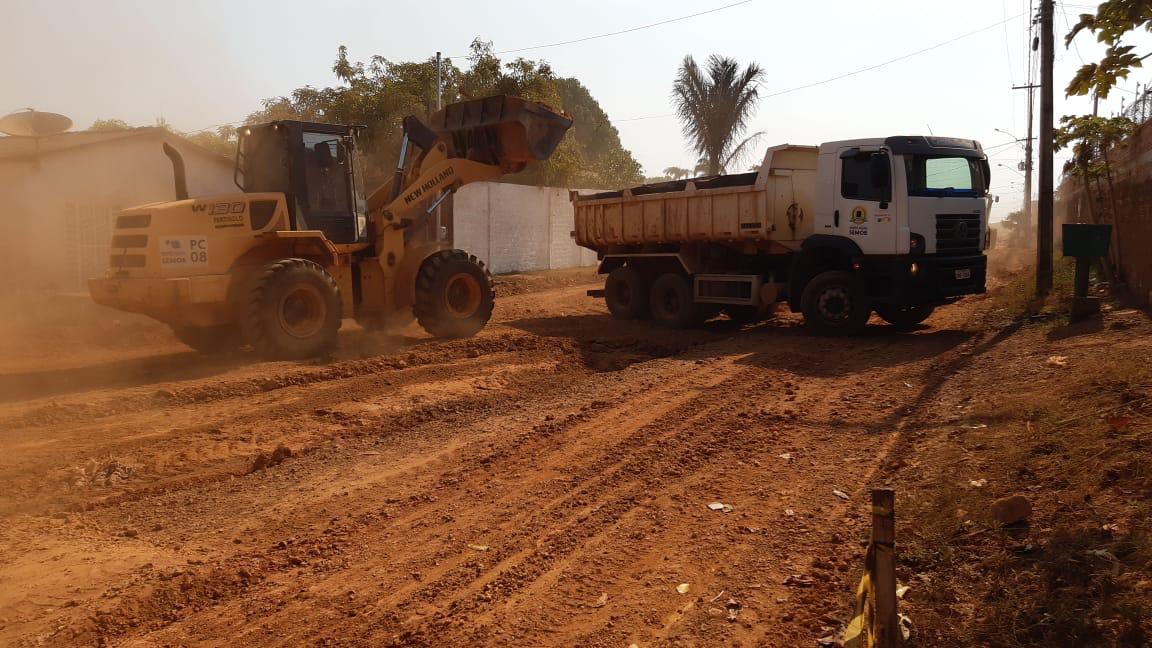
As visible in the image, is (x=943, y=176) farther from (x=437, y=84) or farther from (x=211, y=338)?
(x=437, y=84)

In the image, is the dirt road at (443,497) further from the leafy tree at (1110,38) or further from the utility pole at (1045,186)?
the utility pole at (1045,186)

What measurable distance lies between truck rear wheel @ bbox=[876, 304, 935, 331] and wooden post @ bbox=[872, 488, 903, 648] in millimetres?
10701

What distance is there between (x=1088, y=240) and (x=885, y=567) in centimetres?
1121

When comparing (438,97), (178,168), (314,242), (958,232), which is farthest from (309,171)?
(438,97)

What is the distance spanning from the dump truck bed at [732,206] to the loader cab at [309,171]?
5215 millimetres

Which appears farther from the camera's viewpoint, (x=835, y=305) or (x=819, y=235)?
(x=819, y=235)

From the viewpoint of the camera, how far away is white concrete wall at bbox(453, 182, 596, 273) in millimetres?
25000

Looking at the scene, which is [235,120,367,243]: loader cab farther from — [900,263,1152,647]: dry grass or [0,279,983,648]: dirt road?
[900,263,1152,647]: dry grass

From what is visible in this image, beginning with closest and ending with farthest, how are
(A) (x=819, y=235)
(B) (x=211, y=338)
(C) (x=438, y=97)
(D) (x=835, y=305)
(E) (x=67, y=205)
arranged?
(B) (x=211, y=338), (D) (x=835, y=305), (A) (x=819, y=235), (E) (x=67, y=205), (C) (x=438, y=97)

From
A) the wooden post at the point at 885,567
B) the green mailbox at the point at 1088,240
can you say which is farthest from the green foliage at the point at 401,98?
the wooden post at the point at 885,567

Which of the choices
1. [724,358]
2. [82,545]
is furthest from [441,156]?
[82,545]

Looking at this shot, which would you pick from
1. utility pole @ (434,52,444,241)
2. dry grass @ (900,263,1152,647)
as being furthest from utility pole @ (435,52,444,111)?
dry grass @ (900,263,1152,647)

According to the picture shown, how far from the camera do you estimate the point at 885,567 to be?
3.35m

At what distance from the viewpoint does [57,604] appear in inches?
175
